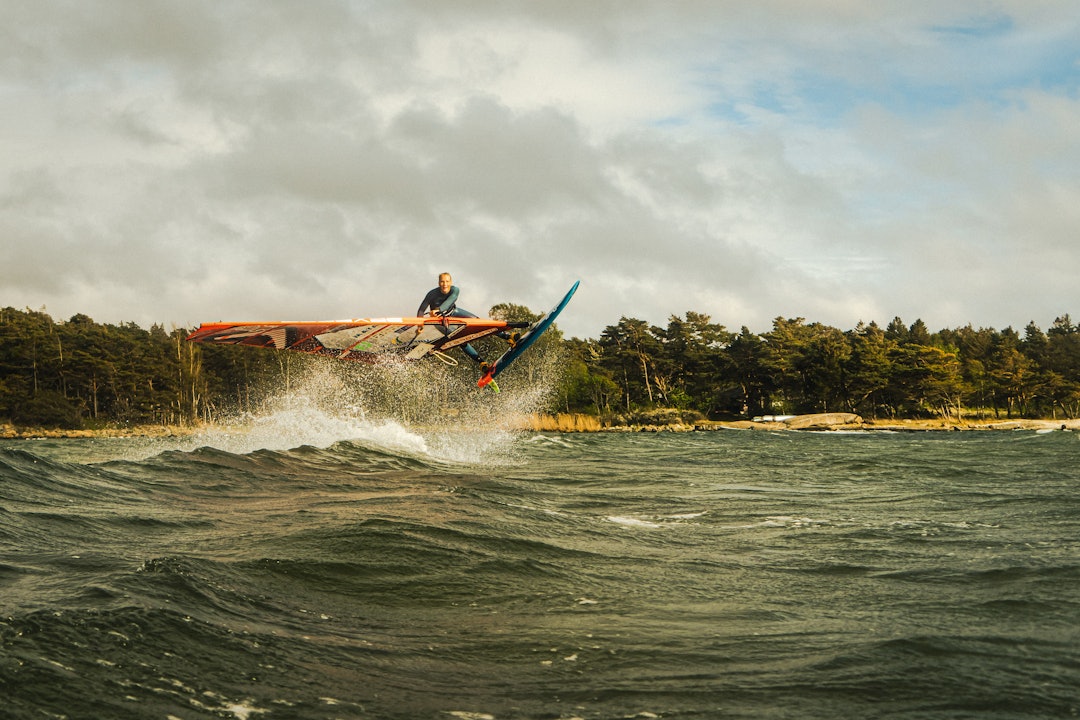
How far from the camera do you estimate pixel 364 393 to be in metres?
95.9

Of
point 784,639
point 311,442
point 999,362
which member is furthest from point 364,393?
point 784,639

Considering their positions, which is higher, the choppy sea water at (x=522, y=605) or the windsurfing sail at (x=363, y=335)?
the windsurfing sail at (x=363, y=335)

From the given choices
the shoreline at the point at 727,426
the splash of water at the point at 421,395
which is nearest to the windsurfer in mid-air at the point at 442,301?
the splash of water at the point at 421,395

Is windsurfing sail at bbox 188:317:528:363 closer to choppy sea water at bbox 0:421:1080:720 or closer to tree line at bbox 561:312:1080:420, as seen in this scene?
choppy sea water at bbox 0:421:1080:720

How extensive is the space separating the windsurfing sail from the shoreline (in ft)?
159

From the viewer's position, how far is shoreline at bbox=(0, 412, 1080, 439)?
6397cm

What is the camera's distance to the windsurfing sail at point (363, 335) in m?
15.2

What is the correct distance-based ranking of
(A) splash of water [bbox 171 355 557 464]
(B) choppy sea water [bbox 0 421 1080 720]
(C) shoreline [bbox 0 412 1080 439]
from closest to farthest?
1. (B) choppy sea water [bbox 0 421 1080 720]
2. (C) shoreline [bbox 0 412 1080 439]
3. (A) splash of water [bbox 171 355 557 464]

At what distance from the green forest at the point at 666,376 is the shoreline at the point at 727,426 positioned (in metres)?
2.06

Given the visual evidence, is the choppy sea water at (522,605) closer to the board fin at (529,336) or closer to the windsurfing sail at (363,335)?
the windsurfing sail at (363,335)

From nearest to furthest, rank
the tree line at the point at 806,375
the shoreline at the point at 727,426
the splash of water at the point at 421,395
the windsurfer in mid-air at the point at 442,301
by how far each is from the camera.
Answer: the windsurfer in mid-air at the point at 442,301 < the shoreline at the point at 727,426 < the tree line at the point at 806,375 < the splash of water at the point at 421,395

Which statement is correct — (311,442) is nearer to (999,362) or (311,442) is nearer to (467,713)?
(467,713)

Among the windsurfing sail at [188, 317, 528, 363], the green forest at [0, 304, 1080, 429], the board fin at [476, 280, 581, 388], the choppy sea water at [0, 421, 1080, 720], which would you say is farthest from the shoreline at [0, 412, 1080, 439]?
the choppy sea water at [0, 421, 1080, 720]

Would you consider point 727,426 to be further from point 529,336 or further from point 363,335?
point 363,335
